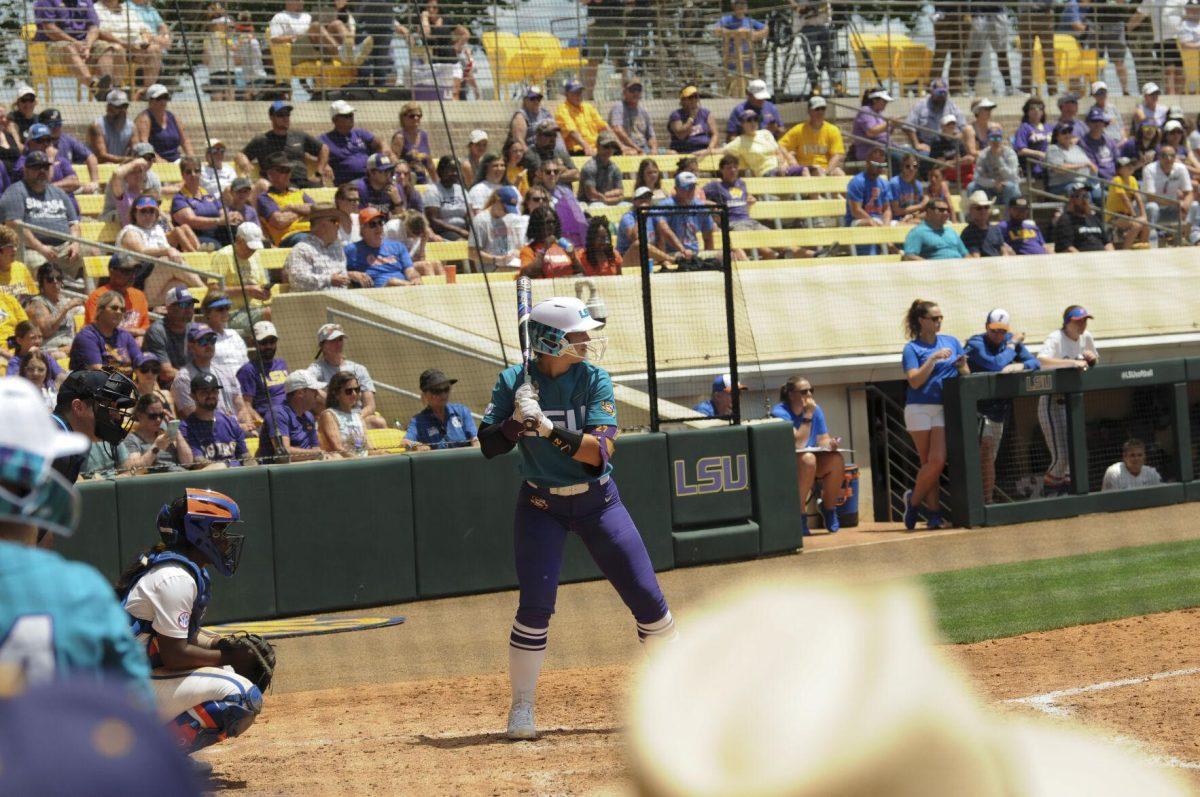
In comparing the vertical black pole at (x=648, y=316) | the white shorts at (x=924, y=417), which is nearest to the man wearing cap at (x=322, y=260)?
the vertical black pole at (x=648, y=316)

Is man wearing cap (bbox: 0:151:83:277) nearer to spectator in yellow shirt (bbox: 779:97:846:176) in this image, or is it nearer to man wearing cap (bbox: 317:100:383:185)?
man wearing cap (bbox: 317:100:383:185)

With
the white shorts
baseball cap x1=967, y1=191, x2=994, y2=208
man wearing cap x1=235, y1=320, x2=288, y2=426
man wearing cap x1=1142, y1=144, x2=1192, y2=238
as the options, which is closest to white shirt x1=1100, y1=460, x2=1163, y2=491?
the white shorts

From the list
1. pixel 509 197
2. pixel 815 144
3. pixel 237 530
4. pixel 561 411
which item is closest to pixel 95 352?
pixel 237 530

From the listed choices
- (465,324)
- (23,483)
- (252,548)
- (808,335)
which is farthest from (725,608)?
(808,335)

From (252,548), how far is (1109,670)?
5455 mm

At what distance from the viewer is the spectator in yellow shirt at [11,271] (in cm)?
1139

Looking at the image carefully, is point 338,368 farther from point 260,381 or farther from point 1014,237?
point 1014,237

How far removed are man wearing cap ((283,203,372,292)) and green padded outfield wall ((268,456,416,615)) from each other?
10.5 feet

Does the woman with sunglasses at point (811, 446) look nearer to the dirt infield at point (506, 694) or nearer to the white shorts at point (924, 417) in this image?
the white shorts at point (924, 417)

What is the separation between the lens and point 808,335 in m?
15.1

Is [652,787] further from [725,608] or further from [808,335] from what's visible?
[808,335]

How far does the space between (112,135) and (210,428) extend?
5.28 metres

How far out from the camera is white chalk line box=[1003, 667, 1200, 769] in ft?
18.7

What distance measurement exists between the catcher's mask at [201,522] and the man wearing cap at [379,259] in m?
8.24
